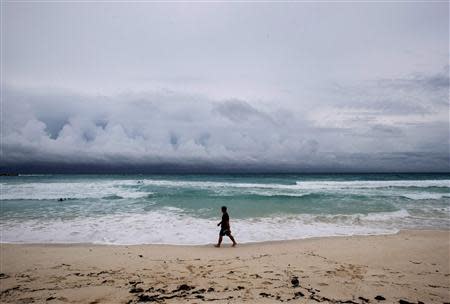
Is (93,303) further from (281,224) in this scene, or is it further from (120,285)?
(281,224)

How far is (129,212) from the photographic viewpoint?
52.5 ft

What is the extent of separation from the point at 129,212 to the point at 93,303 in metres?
11.2

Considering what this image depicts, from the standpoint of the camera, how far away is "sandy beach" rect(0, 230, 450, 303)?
546 cm

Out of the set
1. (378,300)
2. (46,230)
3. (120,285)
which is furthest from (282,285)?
(46,230)

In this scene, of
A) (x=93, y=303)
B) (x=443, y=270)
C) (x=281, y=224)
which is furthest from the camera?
(x=281, y=224)

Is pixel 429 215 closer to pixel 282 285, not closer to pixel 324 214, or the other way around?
pixel 324 214

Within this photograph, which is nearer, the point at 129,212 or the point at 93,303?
the point at 93,303

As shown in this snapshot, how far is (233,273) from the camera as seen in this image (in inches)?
262

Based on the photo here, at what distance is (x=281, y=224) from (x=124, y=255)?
7015 millimetres

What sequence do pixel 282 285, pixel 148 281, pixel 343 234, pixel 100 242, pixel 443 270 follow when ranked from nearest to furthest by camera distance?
pixel 282 285, pixel 148 281, pixel 443 270, pixel 100 242, pixel 343 234

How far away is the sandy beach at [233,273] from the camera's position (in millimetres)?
5465

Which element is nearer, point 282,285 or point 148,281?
point 282,285

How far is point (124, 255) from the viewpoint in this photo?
328 inches

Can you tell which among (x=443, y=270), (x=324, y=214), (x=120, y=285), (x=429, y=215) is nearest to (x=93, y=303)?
(x=120, y=285)
